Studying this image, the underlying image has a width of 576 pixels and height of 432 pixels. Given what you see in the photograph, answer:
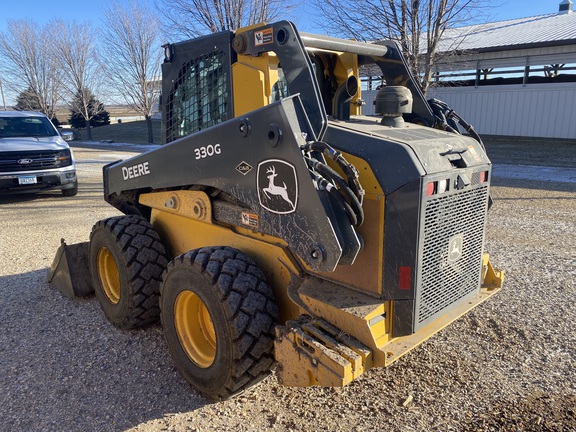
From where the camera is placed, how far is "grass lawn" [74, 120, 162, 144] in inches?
1120

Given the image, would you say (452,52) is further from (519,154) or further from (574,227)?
(574,227)

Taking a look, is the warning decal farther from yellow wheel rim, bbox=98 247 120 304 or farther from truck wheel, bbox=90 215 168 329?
yellow wheel rim, bbox=98 247 120 304

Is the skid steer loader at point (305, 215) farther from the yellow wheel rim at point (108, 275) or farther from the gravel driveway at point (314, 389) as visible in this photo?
the yellow wheel rim at point (108, 275)

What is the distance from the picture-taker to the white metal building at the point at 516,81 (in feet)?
56.8

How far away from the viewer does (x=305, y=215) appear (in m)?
2.53

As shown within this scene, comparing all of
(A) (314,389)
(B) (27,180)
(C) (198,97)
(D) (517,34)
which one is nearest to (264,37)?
(C) (198,97)

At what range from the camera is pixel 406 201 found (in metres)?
2.48

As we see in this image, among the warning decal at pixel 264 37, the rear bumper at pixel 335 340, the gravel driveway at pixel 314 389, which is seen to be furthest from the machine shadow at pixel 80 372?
the warning decal at pixel 264 37

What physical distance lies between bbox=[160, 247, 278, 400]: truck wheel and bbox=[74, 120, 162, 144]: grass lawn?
2415cm

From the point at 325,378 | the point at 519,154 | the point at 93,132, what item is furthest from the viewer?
the point at 93,132

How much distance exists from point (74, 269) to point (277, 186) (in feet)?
A: 9.57

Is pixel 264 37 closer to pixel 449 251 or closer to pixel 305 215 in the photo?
pixel 305 215

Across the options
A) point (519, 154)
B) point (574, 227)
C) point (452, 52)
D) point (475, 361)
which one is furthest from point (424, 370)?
point (519, 154)

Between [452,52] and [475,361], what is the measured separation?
1333 centimetres
